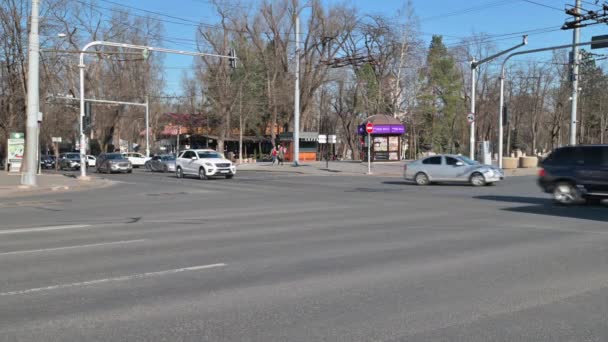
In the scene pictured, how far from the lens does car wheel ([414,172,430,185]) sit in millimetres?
27125

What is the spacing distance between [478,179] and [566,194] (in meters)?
9.05

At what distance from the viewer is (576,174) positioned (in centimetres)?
1661

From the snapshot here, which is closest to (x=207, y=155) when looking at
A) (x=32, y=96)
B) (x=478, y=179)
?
(x=32, y=96)

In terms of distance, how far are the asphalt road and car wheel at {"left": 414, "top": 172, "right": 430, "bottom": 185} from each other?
41.0ft

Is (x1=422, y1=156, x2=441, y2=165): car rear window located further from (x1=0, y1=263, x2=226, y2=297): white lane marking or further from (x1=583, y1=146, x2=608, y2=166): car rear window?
(x1=0, y1=263, x2=226, y2=297): white lane marking

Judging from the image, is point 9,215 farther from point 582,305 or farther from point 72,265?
point 582,305

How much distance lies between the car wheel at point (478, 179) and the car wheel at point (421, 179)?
2.12m

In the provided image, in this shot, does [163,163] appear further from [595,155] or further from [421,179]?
[595,155]

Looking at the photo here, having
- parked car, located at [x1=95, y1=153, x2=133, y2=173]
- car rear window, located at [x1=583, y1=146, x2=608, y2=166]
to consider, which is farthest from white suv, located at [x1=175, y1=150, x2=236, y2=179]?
car rear window, located at [x1=583, y1=146, x2=608, y2=166]

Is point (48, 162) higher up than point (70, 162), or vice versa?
point (70, 162)

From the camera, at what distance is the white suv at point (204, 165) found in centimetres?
3328

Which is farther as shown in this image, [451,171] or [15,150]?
[15,150]

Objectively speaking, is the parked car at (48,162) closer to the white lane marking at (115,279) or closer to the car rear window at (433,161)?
the car rear window at (433,161)

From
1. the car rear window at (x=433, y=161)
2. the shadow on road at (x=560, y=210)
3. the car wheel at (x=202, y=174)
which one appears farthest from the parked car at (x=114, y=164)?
the shadow on road at (x=560, y=210)
